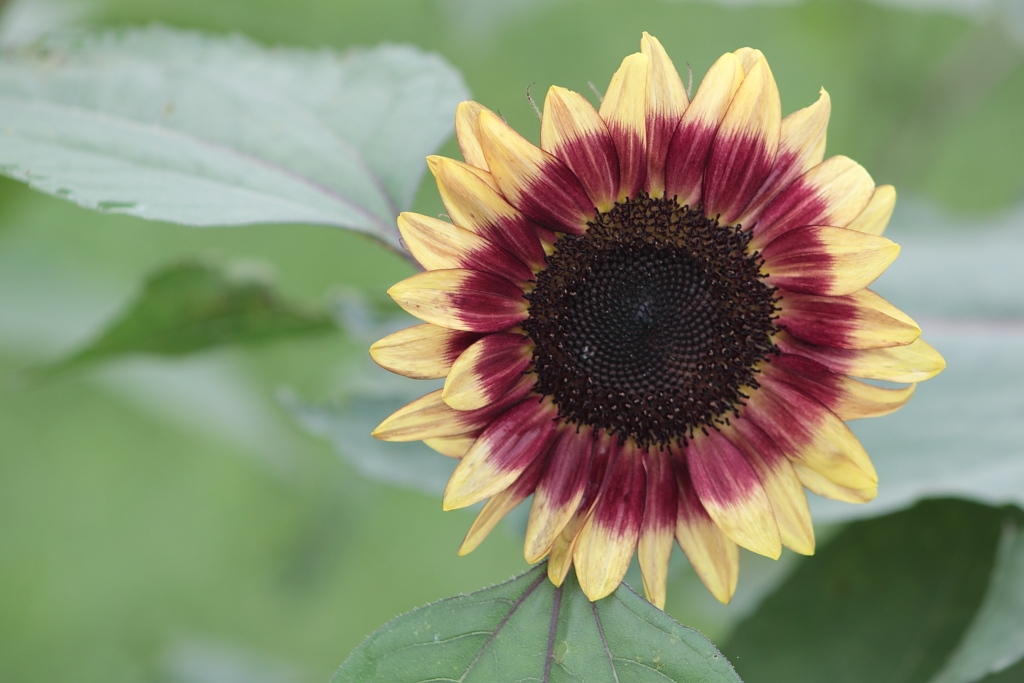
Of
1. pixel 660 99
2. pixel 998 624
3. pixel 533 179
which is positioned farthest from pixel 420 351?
pixel 998 624

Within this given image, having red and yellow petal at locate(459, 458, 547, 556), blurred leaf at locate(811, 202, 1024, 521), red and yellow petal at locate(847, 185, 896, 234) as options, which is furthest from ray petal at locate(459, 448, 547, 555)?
blurred leaf at locate(811, 202, 1024, 521)

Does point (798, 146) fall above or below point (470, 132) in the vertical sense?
below

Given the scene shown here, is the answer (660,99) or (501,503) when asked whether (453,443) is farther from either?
(660,99)

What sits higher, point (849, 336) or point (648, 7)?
point (648, 7)

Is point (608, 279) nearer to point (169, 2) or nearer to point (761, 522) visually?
point (761, 522)

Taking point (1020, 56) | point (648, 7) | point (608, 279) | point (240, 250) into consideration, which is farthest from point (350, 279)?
point (608, 279)

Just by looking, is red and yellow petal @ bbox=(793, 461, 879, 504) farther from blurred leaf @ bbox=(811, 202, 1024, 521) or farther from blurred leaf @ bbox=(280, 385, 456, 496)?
blurred leaf @ bbox=(280, 385, 456, 496)
